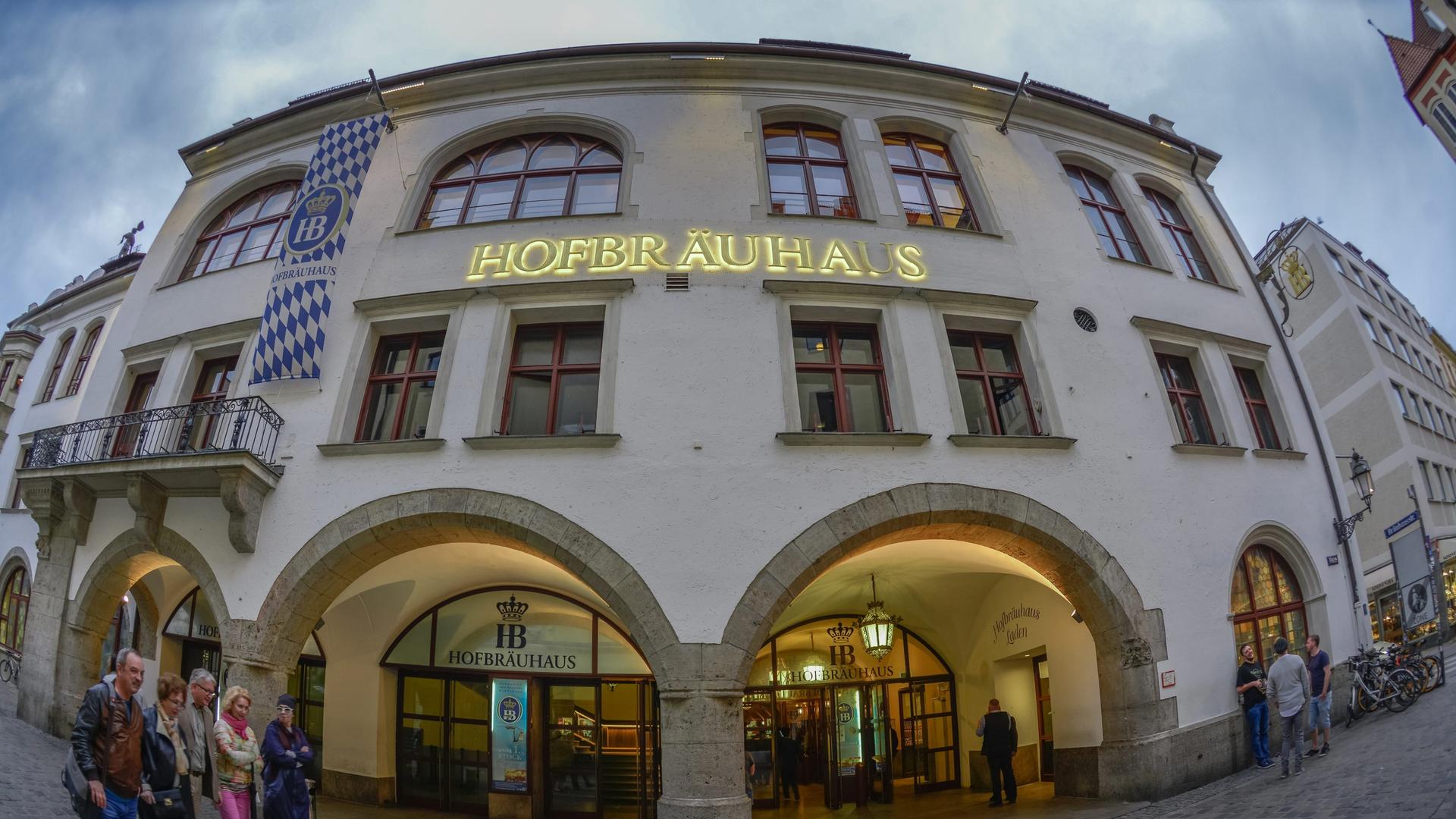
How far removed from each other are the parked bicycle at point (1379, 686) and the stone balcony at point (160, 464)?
15.6 m

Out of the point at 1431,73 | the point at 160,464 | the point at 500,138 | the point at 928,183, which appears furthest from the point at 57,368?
the point at 1431,73

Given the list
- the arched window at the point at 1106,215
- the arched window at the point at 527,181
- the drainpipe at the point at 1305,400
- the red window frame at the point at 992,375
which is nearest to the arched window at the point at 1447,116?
the drainpipe at the point at 1305,400

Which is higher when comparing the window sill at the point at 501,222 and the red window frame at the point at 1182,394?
the window sill at the point at 501,222

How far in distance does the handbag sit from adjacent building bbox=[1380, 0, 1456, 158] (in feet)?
79.3

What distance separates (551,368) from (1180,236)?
11.7 meters

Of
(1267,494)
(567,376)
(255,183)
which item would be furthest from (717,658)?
(255,183)

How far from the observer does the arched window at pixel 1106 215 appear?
1277 centimetres

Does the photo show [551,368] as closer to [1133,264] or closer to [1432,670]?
[1133,264]

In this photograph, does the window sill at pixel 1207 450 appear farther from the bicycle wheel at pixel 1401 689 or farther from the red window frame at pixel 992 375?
the bicycle wheel at pixel 1401 689

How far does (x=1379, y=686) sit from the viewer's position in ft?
36.6

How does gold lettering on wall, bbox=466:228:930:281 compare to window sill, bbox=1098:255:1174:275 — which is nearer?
gold lettering on wall, bbox=466:228:930:281

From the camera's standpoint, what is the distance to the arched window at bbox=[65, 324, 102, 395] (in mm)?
20453

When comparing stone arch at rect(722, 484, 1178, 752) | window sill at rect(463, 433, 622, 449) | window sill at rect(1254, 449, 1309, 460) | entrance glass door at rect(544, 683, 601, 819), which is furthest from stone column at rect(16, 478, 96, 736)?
window sill at rect(1254, 449, 1309, 460)

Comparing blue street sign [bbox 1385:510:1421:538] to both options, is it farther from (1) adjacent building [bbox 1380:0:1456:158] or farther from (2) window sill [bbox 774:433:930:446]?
(1) adjacent building [bbox 1380:0:1456:158]
